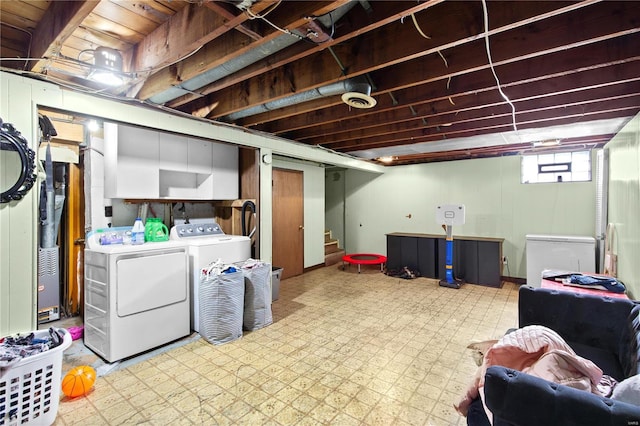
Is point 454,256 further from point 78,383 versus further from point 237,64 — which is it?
point 78,383

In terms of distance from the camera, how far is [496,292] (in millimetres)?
4785

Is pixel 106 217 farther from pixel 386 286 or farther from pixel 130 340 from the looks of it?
pixel 386 286

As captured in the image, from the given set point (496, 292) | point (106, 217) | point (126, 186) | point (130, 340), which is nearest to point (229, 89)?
point (126, 186)

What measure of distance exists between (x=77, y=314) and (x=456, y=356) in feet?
14.5

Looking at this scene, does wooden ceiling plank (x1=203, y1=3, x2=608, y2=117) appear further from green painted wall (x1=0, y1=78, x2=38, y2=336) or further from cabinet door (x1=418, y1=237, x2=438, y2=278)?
cabinet door (x1=418, y1=237, x2=438, y2=278)

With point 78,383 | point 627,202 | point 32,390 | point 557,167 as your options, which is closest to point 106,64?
point 32,390

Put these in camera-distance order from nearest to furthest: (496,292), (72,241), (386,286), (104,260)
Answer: (104,260) → (72,241) → (496,292) → (386,286)

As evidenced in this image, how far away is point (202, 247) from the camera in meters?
3.24

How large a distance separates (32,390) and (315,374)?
6.12 ft

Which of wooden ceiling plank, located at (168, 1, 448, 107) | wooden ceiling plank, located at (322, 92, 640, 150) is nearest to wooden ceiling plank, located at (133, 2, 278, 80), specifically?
wooden ceiling plank, located at (168, 1, 448, 107)

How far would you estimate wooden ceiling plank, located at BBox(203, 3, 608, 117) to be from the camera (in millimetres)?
1737

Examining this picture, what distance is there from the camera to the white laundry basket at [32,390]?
1.70 metres

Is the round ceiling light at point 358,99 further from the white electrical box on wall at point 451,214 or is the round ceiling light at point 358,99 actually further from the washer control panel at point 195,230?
the white electrical box on wall at point 451,214

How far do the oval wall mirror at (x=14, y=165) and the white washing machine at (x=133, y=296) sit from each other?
2.54 ft
